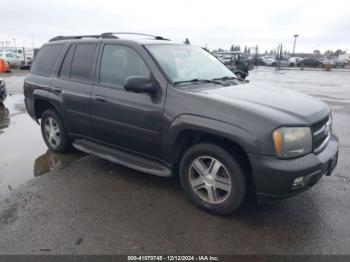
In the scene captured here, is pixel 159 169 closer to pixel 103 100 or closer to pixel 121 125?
pixel 121 125

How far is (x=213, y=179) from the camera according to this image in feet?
11.3

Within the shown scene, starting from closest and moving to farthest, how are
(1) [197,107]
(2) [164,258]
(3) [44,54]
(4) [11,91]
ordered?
(2) [164,258]
(1) [197,107]
(3) [44,54]
(4) [11,91]

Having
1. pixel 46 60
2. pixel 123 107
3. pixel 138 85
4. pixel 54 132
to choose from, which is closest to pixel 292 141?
pixel 138 85

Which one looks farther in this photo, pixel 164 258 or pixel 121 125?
pixel 121 125

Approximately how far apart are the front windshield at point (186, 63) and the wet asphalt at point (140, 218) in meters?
1.40

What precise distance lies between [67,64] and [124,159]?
5.90 feet

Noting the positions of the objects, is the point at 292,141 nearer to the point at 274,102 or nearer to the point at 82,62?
the point at 274,102

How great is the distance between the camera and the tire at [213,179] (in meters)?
3.25

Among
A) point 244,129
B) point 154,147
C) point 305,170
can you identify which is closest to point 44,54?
point 154,147

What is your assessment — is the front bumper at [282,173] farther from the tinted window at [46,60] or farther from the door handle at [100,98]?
the tinted window at [46,60]

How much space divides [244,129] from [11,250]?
234 cm

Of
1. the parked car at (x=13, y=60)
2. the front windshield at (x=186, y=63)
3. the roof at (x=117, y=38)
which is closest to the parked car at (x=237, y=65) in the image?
the front windshield at (x=186, y=63)

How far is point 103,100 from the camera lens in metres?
4.18

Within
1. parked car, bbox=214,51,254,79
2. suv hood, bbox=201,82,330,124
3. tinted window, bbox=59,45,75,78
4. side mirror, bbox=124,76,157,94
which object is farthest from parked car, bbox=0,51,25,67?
suv hood, bbox=201,82,330,124
